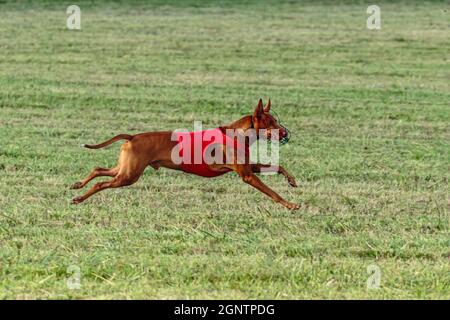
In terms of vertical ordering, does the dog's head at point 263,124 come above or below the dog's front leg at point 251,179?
above

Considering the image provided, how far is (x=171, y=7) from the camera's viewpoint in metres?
33.3

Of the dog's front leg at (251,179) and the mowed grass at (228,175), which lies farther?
the dog's front leg at (251,179)

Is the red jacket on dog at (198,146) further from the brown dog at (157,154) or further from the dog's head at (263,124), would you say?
the dog's head at (263,124)

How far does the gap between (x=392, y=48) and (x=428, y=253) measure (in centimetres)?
1834

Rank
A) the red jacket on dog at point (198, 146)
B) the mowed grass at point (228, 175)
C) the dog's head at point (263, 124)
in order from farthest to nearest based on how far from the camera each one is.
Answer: the dog's head at point (263, 124), the red jacket on dog at point (198, 146), the mowed grass at point (228, 175)

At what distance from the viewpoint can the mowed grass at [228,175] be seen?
7648 millimetres

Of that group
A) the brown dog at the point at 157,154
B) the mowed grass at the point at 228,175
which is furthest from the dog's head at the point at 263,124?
the mowed grass at the point at 228,175

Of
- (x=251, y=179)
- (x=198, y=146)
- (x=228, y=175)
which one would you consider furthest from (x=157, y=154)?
(x=228, y=175)

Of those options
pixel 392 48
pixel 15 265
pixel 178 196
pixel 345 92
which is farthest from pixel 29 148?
pixel 392 48

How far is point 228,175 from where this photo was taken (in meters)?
11.9

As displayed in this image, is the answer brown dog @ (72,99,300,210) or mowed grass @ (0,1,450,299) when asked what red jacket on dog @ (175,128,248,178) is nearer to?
brown dog @ (72,99,300,210)

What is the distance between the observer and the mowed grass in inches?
301

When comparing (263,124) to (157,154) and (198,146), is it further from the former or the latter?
(157,154)

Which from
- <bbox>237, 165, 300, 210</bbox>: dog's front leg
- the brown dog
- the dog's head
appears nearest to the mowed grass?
<bbox>237, 165, 300, 210</bbox>: dog's front leg
